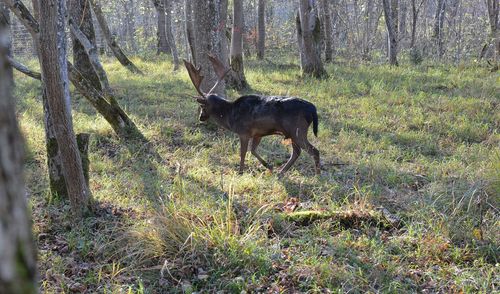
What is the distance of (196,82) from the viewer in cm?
727

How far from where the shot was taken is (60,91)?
4.67 meters

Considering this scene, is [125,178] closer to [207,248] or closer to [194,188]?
[194,188]

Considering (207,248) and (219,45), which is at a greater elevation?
(219,45)

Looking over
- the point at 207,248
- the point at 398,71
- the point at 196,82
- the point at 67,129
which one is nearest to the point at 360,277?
the point at 207,248

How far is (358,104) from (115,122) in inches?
209

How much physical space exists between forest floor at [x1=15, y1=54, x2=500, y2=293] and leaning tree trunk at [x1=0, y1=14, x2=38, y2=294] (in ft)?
9.43

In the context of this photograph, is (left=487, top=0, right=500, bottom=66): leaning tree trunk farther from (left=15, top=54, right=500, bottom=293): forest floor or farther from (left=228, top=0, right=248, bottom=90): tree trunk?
Answer: (left=228, top=0, right=248, bottom=90): tree trunk

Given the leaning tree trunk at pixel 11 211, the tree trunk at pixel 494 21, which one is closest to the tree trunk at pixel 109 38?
the tree trunk at pixel 494 21

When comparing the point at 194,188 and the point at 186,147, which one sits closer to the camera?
the point at 194,188

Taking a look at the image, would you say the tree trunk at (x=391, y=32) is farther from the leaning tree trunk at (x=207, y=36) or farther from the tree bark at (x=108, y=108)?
the tree bark at (x=108, y=108)

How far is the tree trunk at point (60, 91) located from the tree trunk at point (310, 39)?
9.47 meters

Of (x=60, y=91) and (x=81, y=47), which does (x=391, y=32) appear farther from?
(x=60, y=91)

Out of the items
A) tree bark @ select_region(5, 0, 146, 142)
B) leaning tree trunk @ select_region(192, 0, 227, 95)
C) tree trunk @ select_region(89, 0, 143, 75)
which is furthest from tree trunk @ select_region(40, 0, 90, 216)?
tree trunk @ select_region(89, 0, 143, 75)

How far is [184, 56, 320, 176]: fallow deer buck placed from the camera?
6496 mm
